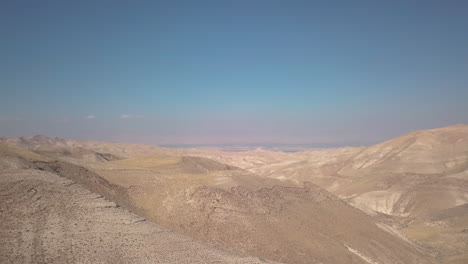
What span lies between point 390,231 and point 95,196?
35.5 metres

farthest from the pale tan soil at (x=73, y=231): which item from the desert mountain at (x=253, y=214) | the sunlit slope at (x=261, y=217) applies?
the sunlit slope at (x=261, y=217)

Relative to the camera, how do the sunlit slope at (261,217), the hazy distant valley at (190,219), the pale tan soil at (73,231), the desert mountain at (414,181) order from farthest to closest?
the desert mountain at (414,181), the sunlit slope at (261,217), the hazy distant valley at (190,219), the pale tan soil at (73,231)

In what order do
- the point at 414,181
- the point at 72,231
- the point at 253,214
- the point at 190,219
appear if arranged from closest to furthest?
the point at 72,231 < the point at 190,219 < the point at 253,214 < the point at 414,181

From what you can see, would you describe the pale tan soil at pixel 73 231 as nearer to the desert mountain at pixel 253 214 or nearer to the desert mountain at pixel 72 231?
the desert mountain at pixel 72 231

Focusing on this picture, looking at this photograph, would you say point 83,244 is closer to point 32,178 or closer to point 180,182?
point 32,178

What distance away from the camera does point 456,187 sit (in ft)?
235

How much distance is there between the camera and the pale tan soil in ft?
57.6

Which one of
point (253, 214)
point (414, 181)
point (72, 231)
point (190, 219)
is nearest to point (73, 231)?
point (72, 231)

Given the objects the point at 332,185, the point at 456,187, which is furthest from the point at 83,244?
the point at 332,185

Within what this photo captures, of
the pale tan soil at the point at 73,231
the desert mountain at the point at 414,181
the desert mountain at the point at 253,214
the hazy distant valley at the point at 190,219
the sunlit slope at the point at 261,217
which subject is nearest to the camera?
the pale tan soil at the point at 73,231

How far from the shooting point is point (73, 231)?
1950 cm

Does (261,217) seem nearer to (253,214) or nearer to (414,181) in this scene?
(253,214)

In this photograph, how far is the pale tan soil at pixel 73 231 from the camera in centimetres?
1756

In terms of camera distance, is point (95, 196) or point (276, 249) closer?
point (95, 196)
